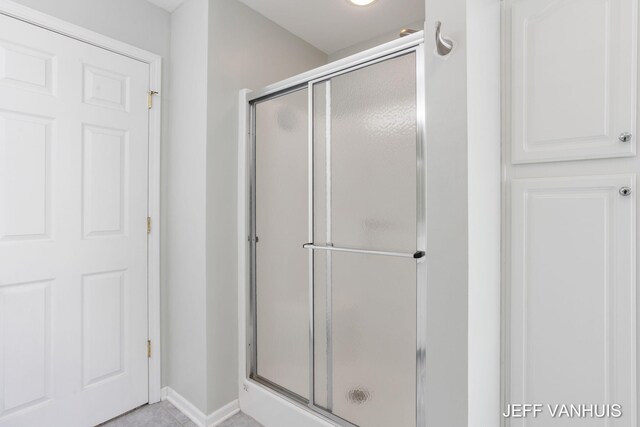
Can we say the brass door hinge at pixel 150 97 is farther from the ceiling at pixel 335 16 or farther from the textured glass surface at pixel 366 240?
the textured glass surface at pixel 366 240

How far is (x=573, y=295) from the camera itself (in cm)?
110

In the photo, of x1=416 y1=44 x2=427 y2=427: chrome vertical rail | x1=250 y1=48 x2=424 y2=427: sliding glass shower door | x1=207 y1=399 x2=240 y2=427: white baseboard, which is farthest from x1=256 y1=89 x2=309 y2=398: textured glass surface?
x1=416 y1=44 x2=427 y2=427: chrome vertical rail

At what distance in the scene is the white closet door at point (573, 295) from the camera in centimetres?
103

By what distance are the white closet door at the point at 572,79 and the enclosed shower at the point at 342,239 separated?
1.16ft

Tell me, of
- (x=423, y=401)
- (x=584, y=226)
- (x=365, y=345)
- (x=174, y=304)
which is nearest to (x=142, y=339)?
(x=174, y=304)

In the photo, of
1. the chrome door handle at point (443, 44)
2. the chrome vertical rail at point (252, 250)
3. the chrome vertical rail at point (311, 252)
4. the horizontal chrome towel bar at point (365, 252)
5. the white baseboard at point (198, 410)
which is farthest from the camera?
the chrome vertical rail at point (252, 250)

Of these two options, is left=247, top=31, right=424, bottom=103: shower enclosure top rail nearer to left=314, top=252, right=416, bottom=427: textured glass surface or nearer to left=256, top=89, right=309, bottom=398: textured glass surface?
left=256, top=89, right=309, bottom=398: textured glass surface

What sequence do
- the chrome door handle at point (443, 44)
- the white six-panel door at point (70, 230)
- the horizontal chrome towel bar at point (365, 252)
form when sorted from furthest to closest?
the white six-panel door at point (70, 230)
the horizontal chrome towel bar at point (365, 252)
the chrome door handle at point (443, 44)

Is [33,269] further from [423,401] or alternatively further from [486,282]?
[486,282]

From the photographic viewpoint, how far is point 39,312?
1638mm

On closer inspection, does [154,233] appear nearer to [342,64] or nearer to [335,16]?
[342,64]

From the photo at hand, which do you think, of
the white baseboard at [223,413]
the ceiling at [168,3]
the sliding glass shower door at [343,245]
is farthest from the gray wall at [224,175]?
the ceiling at [168,3]

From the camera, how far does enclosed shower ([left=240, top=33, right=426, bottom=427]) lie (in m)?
1.36

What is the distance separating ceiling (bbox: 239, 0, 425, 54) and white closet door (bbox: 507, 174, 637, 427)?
5.14 ft
